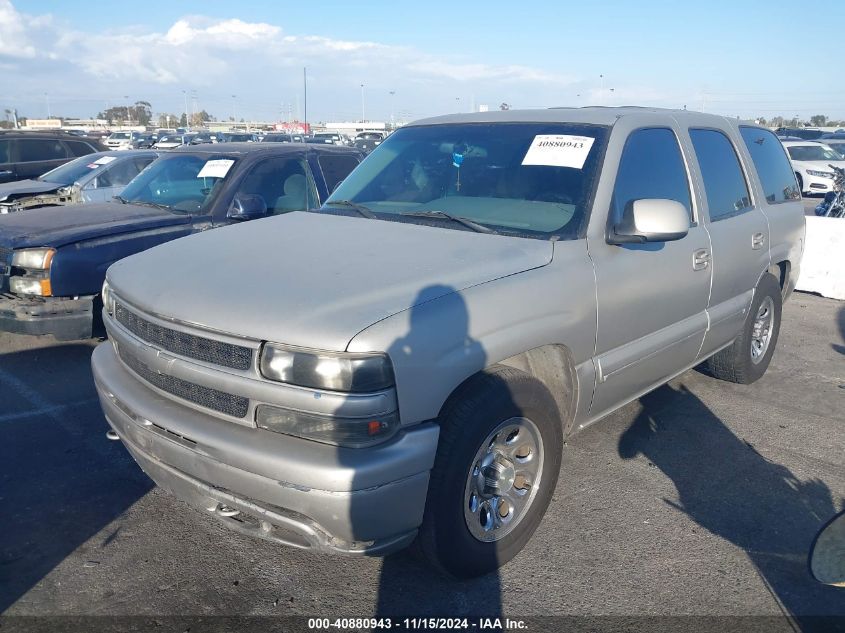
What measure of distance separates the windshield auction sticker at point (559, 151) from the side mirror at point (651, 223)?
1.28ft

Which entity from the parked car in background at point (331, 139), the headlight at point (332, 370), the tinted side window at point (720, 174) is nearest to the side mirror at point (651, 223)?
the tinted side window at point (720, 174)

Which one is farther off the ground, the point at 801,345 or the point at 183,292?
the point at 183,292

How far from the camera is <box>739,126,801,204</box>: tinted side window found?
5.20 m

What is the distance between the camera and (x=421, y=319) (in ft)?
8.30

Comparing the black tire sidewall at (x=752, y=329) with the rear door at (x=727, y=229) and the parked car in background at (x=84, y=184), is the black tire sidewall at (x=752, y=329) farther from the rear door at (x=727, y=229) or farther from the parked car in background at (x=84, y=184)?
the parked car in background at (x=84, y=184)

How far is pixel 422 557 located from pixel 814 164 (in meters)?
21.2

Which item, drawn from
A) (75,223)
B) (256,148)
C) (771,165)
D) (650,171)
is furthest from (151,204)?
(771,165)

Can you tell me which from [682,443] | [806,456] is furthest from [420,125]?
[806,456]

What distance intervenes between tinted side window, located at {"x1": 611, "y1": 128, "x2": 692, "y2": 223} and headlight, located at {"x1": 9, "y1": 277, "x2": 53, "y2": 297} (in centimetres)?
415

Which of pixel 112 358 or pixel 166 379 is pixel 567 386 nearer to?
pixel 166 379

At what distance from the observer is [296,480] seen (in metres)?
2.37

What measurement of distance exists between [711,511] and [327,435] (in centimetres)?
231

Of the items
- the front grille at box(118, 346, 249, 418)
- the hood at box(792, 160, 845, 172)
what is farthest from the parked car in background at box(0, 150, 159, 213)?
the hood at box(792, 160, 845, 172)

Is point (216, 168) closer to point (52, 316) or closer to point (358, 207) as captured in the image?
point (52, 316)
